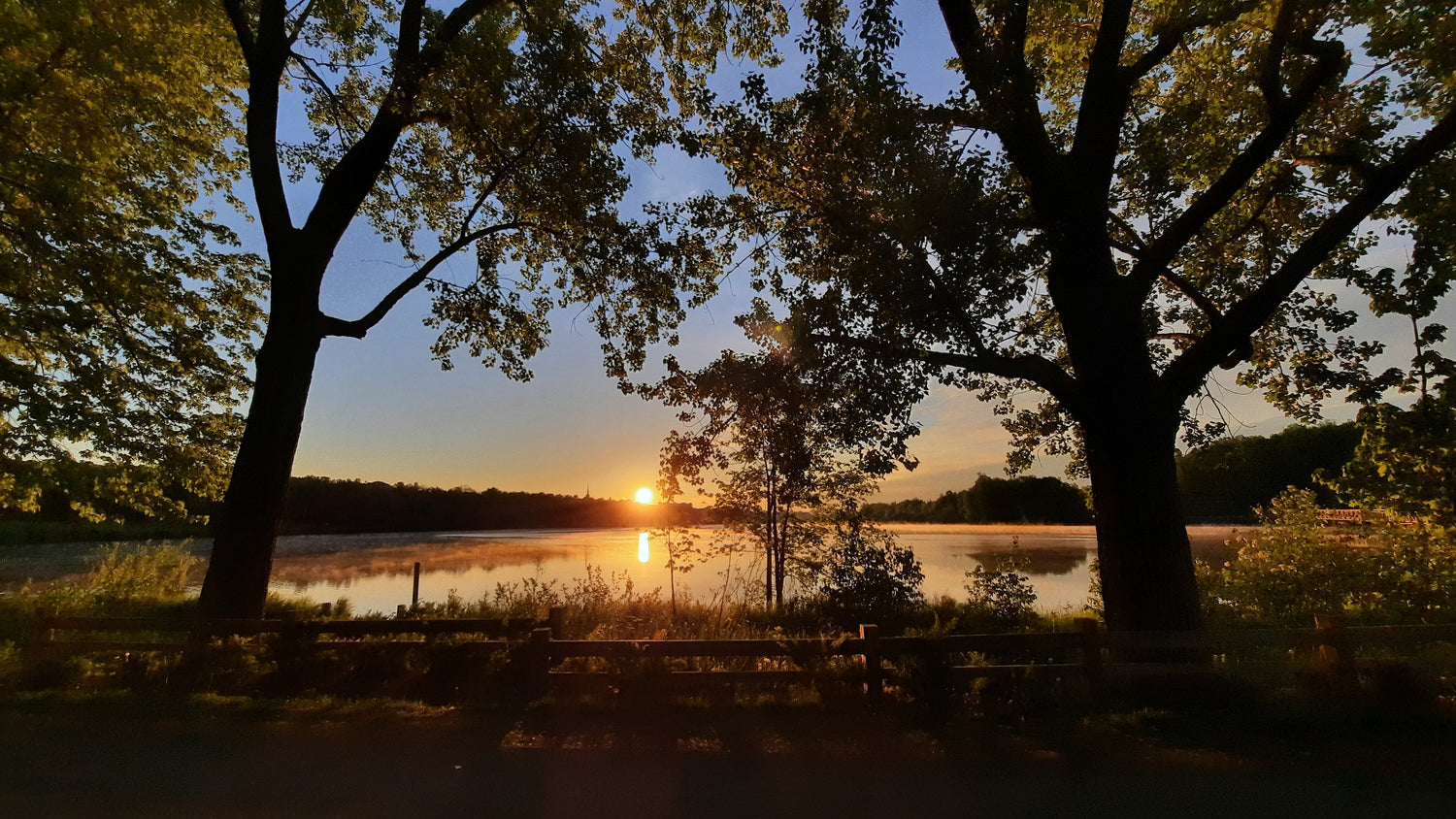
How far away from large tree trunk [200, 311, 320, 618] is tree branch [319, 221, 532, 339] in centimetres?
40

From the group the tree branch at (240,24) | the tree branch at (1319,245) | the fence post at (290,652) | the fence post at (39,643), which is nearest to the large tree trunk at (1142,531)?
the tree branch at (1319,245)

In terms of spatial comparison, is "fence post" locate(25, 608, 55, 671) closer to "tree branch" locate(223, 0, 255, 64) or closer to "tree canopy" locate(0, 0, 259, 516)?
"tree canopy" locate(0, 0, 259, 516)

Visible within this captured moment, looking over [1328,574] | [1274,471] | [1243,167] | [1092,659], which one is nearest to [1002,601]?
[1092,659]

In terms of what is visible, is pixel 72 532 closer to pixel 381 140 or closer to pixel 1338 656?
pixel 381 140

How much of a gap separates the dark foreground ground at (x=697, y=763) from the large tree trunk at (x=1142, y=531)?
1.12 meters

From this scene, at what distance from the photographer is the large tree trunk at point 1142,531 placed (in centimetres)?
723

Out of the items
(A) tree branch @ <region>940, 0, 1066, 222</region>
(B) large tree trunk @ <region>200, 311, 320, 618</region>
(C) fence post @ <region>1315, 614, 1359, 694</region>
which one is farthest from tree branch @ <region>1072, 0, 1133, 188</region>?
(B) large tree trunk @ <region>200, 311, 320, 618</region>

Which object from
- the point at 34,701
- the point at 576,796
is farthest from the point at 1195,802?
the point at 34,701

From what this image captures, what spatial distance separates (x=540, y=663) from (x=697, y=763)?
2.57 metres

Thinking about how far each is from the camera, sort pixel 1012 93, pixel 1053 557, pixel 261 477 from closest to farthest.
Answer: pixel 1012 93, pixel 261 477, pixel 1053 557

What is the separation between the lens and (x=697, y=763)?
5.31 metres

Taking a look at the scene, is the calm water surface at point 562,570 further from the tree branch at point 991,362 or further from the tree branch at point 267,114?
the tree branch at point 267,114

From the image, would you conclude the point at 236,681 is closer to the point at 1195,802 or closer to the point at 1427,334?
the point at 1195,802

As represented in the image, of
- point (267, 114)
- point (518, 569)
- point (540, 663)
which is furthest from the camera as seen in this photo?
point (518, 569)
